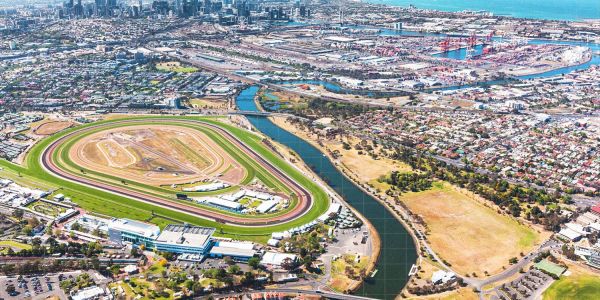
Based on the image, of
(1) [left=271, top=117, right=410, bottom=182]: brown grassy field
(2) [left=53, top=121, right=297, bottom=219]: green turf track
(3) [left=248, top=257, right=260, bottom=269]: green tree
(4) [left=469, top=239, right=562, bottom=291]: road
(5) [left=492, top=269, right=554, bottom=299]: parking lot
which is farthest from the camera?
(1) [left=271, top=117, right=410, bottom=182]: brown grassy field

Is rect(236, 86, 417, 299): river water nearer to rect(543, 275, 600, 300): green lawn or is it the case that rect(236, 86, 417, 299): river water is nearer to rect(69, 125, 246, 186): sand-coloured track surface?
rect(69, 125, 246, 186): sand-coloured track surface

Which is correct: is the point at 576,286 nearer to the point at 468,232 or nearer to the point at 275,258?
the point at 468,232

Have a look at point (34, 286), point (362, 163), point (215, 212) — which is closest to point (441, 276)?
point (215, 212)

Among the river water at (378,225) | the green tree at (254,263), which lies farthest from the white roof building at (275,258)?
the river water at (378,225)

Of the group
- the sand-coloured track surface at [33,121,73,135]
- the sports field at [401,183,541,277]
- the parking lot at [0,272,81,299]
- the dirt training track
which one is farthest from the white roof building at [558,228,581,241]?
the sand-coloured track surface at [33,121,73,135]

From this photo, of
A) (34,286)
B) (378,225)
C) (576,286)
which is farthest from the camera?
(378,225)

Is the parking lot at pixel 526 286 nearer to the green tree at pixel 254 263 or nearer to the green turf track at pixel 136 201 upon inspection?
the green tree at pixel 254 263

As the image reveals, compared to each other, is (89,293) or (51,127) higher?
(51,127)
